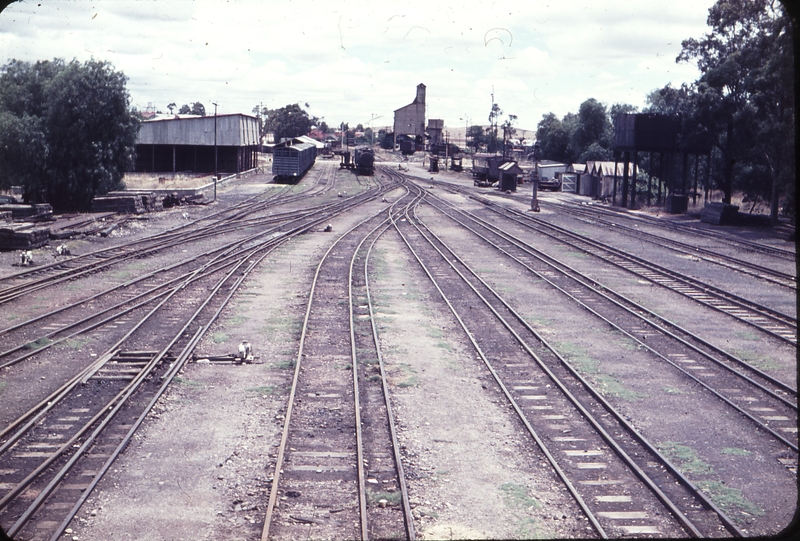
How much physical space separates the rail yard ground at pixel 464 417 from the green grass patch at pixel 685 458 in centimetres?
3

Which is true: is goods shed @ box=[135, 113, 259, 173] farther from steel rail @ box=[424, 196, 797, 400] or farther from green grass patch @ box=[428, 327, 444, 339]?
green grass patch @ box=[428, 327, 444, 339]

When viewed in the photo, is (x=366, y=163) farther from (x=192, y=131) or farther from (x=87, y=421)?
(x=87, y=421)

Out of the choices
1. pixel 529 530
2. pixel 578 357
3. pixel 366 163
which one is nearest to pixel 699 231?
pixel 578 357

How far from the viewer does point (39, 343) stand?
1191 centimetres

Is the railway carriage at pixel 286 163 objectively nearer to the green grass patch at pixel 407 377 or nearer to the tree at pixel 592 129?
the tree at pixel 592 129

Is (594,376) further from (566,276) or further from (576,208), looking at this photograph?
(576,208)

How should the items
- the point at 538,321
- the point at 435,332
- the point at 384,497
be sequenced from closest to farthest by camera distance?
the point at 384,497
the point at 435,332
the point at 538,321

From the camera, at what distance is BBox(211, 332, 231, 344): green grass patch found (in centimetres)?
1260

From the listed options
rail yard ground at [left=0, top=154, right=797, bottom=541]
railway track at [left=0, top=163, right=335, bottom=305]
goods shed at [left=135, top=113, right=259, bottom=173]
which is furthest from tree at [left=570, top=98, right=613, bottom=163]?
rail yard ground at [left=0, top=154, right=797, bottom=541]

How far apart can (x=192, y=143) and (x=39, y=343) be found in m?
53.0

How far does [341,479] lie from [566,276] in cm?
1452

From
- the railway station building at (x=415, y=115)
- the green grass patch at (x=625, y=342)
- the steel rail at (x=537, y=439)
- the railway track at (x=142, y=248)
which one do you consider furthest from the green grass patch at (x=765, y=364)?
the railway station building at (x=415, y=115)

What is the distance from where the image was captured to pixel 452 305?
1625 centimetres

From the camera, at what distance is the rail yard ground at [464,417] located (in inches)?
257
